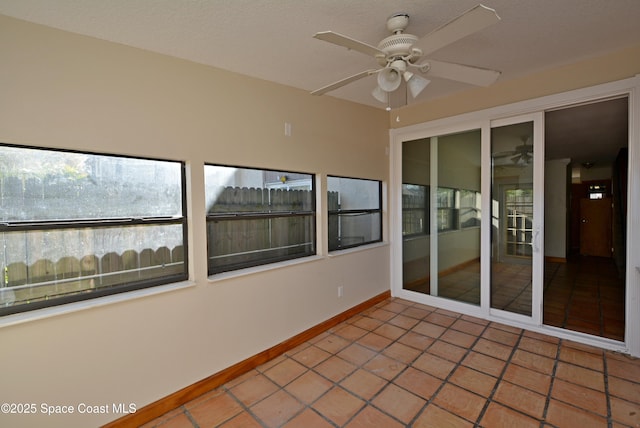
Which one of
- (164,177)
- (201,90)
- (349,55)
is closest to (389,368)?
(164,177)

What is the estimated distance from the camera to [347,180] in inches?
139

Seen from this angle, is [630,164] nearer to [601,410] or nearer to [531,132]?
[531,132]

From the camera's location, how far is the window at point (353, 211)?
11.1ft

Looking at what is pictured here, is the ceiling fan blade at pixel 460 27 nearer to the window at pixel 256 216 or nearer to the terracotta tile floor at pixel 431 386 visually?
the window at pixel 256 216

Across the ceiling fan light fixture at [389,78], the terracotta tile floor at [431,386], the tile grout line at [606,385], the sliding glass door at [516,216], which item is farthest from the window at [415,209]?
the ceiling fan light fixture at [389,78]

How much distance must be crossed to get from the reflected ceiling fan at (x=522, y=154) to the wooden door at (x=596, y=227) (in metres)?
6.32

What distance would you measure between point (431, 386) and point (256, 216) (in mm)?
1968

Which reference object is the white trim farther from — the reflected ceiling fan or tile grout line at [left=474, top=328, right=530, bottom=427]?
tile grout line at [left=474, top=328, right=530, bottom=427]

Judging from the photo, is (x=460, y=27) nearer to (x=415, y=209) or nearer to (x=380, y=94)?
(x=380, y=94)

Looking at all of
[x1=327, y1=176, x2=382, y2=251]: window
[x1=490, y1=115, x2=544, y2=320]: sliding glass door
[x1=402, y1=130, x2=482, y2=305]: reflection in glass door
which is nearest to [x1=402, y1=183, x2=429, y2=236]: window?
[x1=402, y1=130, x2=482, y2=305]: reflection in glass door

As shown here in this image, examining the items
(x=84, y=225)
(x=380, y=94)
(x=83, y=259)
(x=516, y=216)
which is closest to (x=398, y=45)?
(x=380, y=94)

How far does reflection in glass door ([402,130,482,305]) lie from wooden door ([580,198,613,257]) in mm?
6176

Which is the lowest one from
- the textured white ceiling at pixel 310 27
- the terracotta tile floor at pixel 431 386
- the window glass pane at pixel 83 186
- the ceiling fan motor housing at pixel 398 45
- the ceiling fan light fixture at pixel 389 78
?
the terracotta tile floor at pixel 431 386

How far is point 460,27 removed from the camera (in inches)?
50.6
